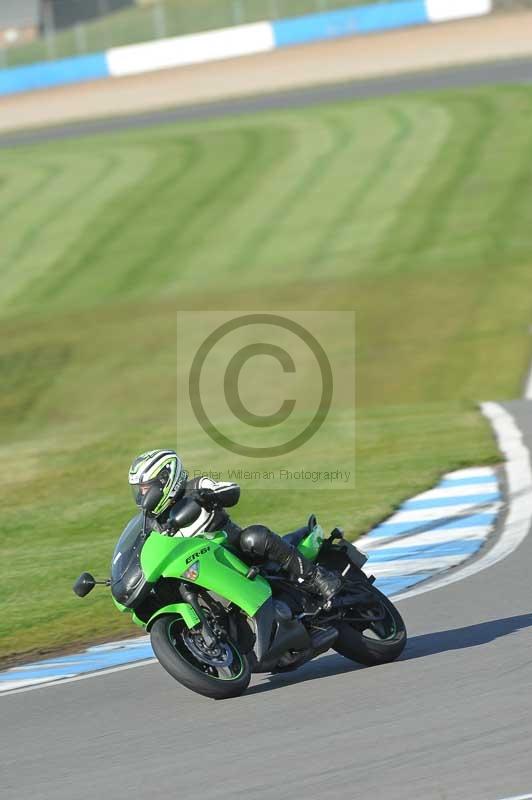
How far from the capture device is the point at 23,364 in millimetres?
23844

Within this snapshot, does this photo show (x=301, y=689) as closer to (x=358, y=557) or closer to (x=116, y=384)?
(x=358, y=557)

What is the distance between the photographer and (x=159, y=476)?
717 centimetres

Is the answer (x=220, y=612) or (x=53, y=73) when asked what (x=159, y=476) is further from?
(x=53, y=73)

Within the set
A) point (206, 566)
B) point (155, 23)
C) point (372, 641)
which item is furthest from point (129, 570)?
point (155, 23)

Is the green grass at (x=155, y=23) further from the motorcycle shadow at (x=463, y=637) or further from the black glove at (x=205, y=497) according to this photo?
the black glove at (x=205, y=497)

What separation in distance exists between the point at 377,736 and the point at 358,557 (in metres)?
1.59

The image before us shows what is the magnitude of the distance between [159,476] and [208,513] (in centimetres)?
36

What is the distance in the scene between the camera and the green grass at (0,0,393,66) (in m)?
48.5

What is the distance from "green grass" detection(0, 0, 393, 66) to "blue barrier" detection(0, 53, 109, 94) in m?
0.78

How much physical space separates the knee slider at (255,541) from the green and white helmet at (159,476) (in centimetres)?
43

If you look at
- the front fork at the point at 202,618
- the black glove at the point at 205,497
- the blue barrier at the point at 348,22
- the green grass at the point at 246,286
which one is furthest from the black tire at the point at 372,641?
the blue barrier at the point at 348,22

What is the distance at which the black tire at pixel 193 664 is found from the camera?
6.89 meters

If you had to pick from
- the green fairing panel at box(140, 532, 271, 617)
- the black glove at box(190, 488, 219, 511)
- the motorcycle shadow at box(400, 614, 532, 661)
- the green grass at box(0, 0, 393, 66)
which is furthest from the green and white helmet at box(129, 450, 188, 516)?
the green grass at box(0, 0, 393, 66)

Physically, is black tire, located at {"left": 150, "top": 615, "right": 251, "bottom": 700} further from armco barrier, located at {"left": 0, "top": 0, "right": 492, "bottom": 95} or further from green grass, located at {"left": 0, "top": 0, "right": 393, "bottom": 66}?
green grass, located at {"left": 0, "top": 0, "right": 393, "bottom": 66}
